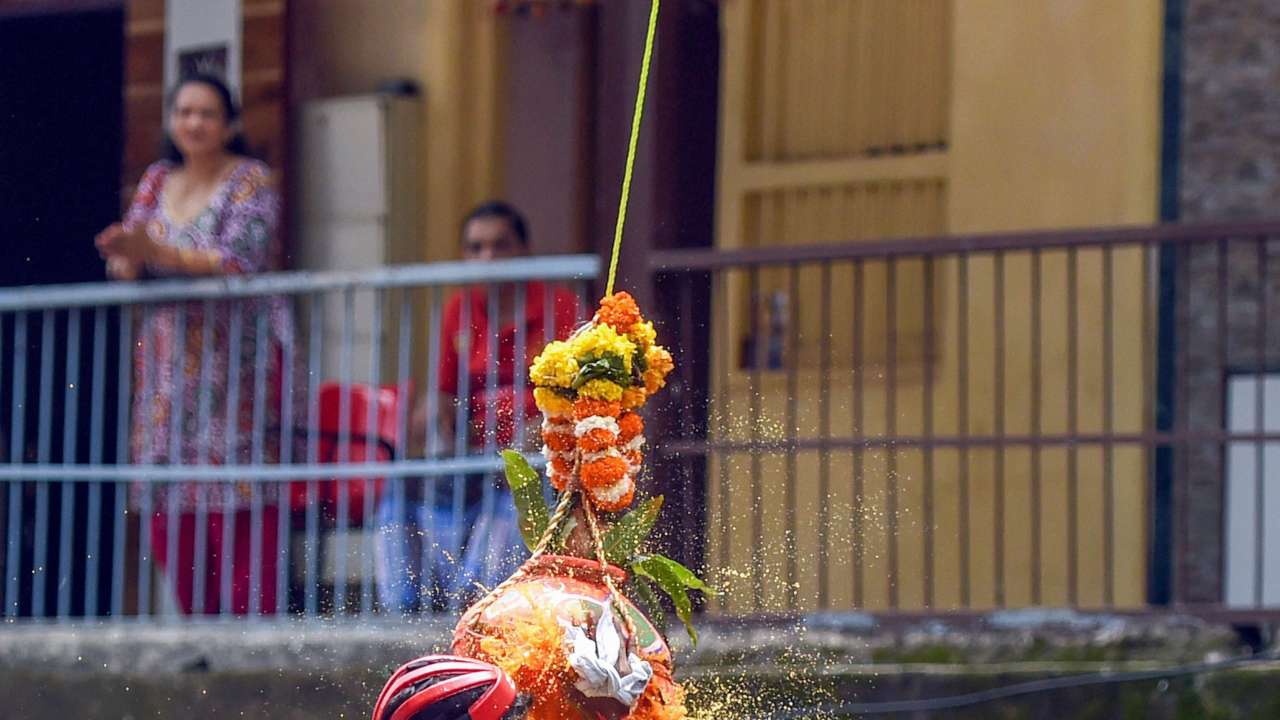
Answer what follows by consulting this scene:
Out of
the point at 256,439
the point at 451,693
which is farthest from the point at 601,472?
the point at 256,439

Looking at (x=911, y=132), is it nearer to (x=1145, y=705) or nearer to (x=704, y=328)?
(x=704, y=328)

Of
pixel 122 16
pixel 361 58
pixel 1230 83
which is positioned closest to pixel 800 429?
pixel 1230 83

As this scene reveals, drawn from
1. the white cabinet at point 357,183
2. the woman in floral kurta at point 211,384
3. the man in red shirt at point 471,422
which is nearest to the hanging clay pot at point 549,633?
the man in red shirt at point 471,422

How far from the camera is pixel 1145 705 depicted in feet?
20.6

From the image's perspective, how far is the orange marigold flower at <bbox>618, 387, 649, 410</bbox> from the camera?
393cm

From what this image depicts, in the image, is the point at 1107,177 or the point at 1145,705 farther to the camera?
the point at 1107,177

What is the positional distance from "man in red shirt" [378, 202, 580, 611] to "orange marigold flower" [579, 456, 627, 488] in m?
2.91

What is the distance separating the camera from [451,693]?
12.1ft

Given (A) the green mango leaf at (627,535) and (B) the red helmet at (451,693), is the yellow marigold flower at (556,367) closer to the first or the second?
(A) the green mango leaf at (627,535)

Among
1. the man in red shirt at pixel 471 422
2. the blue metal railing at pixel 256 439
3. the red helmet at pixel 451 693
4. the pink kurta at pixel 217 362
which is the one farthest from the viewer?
the pink kurta at pixel 217 362

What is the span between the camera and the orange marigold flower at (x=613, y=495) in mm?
3920

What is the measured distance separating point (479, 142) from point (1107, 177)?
2155 millimetres

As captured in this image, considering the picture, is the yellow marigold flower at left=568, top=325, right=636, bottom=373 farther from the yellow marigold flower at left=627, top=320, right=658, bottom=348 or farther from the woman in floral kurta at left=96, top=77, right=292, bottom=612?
the woman in floral kurta at left=96, top=77, right=292, bottom=612

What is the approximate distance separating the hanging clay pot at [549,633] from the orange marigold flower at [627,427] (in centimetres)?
20
